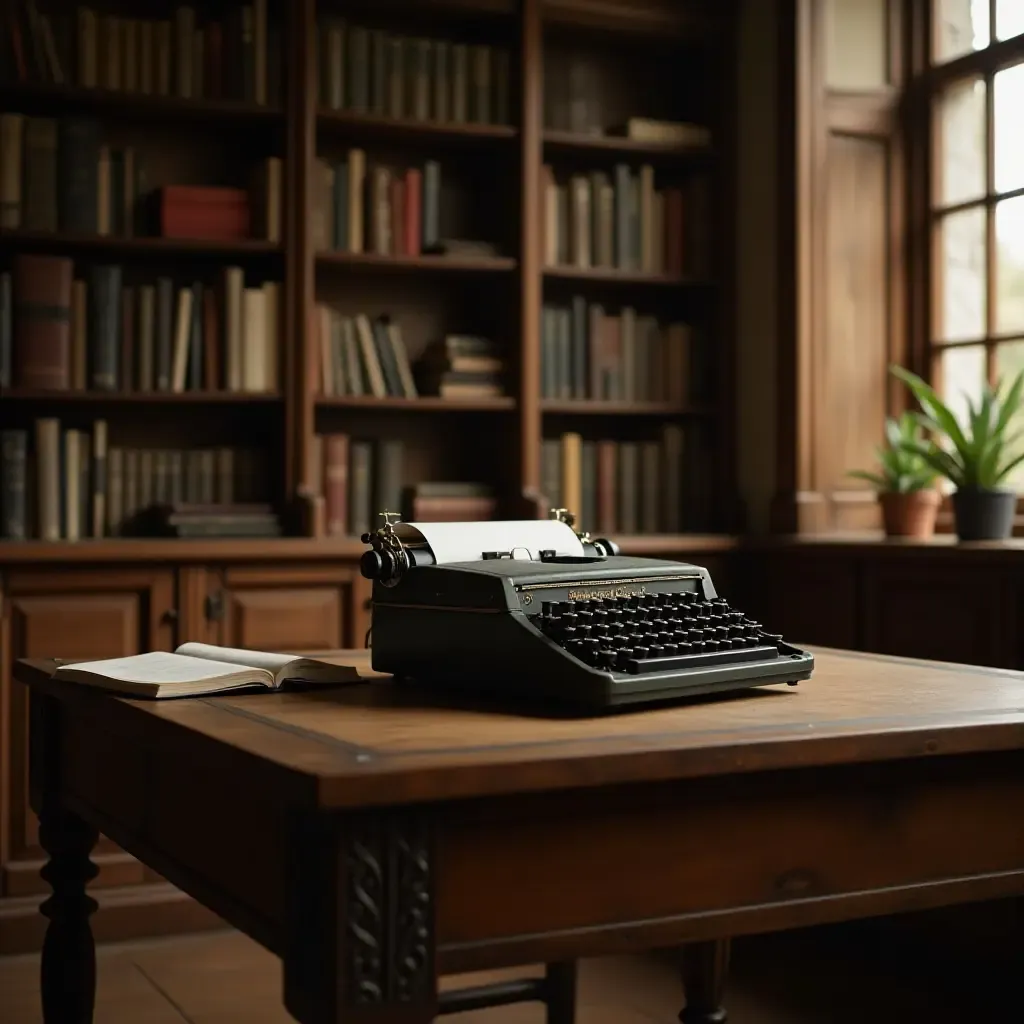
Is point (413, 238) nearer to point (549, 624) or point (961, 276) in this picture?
point (961, 276)

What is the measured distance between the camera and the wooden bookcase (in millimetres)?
3605

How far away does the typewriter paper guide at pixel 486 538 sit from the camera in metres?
1.88

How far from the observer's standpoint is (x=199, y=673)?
1.77 meters

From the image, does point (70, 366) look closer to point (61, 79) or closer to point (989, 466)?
point (61, 79)

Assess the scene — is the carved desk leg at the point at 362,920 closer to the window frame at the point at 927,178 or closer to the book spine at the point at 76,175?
the book spine at the point at 76,175

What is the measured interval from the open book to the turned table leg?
0.24 meters

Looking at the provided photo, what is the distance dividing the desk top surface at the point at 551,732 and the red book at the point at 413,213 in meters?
2.43

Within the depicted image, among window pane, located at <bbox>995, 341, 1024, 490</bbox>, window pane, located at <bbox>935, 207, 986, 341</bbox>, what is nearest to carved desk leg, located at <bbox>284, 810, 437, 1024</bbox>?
window pane, located at <bbox>995, 341, 1024, 490</bbox>

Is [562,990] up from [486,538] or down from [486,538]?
down

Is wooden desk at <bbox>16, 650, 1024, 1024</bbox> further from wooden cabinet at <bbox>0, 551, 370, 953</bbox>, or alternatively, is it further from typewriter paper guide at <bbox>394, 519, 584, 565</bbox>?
wooden cabinet at <bbox>0, 551, 370, 953</bbox>

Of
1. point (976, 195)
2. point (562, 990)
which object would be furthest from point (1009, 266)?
point (562, 990)

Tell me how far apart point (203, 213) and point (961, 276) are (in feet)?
6.86

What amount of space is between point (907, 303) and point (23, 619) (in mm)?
2562

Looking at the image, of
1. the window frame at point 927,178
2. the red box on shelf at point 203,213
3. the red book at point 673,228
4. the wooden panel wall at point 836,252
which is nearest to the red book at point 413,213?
the red box on shelf at point 203,213
